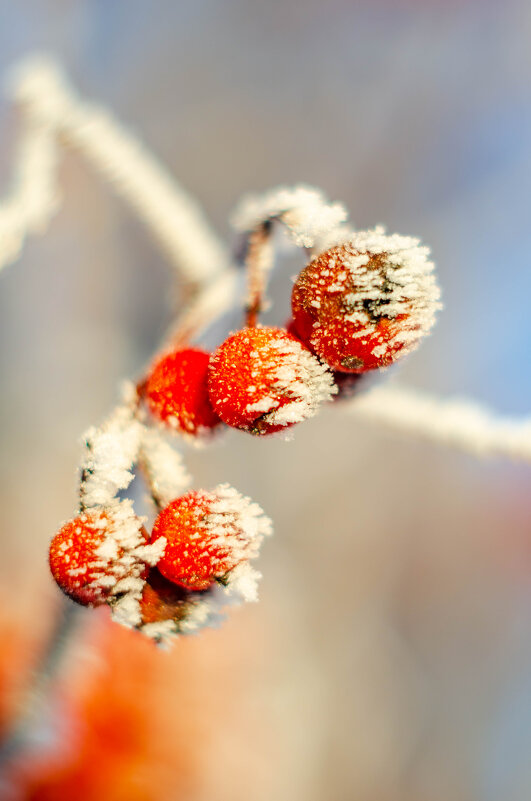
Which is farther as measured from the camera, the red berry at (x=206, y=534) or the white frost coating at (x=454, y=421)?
the white frost coating at (x=454, y=421)

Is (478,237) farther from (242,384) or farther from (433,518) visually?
(242,384)

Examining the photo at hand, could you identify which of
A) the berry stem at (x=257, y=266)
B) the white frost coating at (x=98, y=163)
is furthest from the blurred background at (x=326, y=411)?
the berry stem at (x=257, y=266)

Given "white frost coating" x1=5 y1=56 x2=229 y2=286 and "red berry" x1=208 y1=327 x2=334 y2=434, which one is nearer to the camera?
"red berry" x1=208 y1=327 x2=334 y2=434

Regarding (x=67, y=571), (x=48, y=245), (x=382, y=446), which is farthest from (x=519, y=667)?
(x=48, y=245)

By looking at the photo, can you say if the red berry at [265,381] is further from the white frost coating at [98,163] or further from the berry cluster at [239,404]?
the white frost coating at [98,163]

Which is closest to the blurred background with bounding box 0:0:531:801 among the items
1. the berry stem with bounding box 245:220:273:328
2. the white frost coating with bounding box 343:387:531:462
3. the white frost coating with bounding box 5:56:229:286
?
the white frost coating with bounding box 5:56:229:286

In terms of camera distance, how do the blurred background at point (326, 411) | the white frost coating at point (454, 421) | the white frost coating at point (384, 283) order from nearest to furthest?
the white frost coating at point (384, 283), the white frost coating at point (454, 421), the blurred background at point (326, 411)

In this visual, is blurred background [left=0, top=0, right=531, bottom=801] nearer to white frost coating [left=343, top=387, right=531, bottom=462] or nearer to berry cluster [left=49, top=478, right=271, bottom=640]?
white frost coating [left=343, top=387, right=531, bottom=462]
